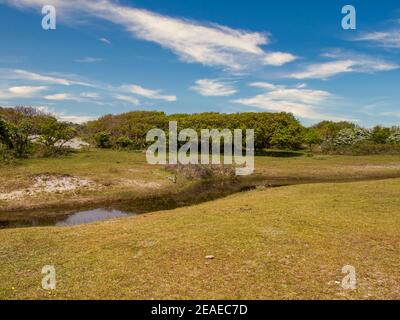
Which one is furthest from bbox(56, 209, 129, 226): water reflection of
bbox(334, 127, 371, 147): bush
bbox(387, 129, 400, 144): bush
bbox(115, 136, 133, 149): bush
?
bbox(387, 129, 400, 144): bush

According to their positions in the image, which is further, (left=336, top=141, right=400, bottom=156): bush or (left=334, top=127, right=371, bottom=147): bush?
(left=334, top=127, right=371, bottom=147): bush

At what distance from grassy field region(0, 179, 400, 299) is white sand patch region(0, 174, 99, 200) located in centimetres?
1585

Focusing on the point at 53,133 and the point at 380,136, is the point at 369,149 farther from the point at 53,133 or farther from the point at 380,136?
the point at 53,133

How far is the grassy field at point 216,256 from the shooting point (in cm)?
1420

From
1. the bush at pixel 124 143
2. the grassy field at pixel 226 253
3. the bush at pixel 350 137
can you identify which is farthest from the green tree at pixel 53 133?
the bush at pixel 350 137

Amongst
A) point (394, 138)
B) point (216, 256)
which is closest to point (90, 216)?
point (216, 256)

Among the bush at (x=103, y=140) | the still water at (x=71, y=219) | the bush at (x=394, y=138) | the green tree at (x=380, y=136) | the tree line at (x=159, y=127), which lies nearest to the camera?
the still water at (x=71, y=219)

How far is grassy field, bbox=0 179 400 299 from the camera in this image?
14.2m

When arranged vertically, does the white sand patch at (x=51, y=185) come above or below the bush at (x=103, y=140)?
below

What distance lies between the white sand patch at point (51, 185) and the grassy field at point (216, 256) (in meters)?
Result: 15.9

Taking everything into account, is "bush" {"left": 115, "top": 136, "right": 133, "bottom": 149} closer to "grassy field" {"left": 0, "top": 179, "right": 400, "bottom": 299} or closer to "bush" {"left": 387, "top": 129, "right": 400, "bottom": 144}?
"bush" {"left": 387, "top": 129, "right": 400, "bottom": 144}

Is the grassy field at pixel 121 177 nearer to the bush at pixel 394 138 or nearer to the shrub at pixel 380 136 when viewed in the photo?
the bush at pixel 394 138

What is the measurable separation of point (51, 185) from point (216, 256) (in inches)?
1201

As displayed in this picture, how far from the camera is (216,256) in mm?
17781
